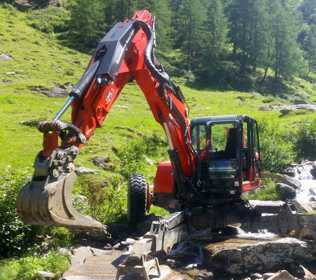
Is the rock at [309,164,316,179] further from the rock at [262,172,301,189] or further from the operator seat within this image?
the operator seat

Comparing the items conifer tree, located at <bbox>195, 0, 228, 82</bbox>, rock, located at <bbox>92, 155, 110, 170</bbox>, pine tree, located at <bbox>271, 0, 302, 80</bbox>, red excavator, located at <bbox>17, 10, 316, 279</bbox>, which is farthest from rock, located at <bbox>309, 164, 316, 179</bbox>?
pine tree, located at <bbox>271, 0, 302, 80</bbox>

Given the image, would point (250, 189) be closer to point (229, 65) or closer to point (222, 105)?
point (222, 105)

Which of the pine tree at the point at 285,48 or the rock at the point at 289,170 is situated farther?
the pine tree at the point at 285,48

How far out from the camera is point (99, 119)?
7047mm

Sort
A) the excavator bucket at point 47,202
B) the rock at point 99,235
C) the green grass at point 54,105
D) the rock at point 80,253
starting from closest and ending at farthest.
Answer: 1. the excavator bucket at point 47,202
2. the rock at point 80,253
3. the rock at point 99,235
4. the green grass at point 54,105

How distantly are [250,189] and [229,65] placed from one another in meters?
51.4

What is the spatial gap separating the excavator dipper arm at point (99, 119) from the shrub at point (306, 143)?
55.5ft

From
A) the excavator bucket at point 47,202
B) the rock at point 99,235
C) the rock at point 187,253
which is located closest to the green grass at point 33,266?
the rock at point 99,235

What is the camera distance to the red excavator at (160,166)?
569 centimetres

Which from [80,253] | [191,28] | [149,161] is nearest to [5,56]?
[149,161]

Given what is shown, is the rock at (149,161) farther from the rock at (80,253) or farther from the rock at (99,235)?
the rock at (80,253)

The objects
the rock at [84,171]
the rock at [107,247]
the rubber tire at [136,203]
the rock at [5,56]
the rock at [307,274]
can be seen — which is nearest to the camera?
the rock at [307,274]

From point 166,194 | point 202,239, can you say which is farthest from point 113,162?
point 202,239

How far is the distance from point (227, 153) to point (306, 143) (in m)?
16.5
